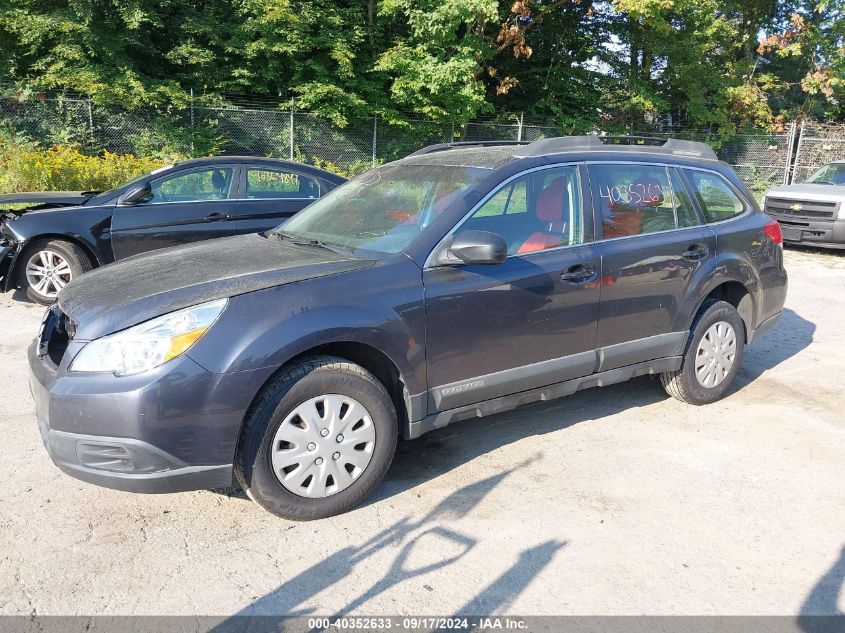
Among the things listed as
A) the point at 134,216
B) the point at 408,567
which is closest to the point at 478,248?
the point at 408,567

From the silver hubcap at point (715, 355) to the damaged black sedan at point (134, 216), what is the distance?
4709 millimetres

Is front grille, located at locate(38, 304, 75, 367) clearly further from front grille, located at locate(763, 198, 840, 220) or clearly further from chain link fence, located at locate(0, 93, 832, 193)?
chain link fence, located at locate(0, 93, 832, 193)

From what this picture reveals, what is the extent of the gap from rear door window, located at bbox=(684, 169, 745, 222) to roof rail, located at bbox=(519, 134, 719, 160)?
0.18m

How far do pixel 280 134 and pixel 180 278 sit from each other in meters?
16.1

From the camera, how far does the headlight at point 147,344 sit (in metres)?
2.96

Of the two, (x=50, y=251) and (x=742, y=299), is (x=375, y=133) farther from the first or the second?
(x=742, y=299)

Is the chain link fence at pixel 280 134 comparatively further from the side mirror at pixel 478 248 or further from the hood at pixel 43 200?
the side mirror at pixel 478 248

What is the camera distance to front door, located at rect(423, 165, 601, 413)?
11.9ft

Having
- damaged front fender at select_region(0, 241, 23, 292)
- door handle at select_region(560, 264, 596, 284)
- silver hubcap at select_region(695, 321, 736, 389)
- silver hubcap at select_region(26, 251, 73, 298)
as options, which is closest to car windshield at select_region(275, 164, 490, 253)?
door handle at select_region(560, 264, 596, 284)

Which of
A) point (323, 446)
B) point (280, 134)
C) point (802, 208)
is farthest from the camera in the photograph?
point (280, 134)

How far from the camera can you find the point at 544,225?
4.11 m

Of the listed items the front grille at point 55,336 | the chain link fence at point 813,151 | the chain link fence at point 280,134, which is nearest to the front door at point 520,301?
the front grille at point 55,336

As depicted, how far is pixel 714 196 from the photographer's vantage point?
510cm

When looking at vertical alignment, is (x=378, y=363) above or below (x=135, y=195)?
below
